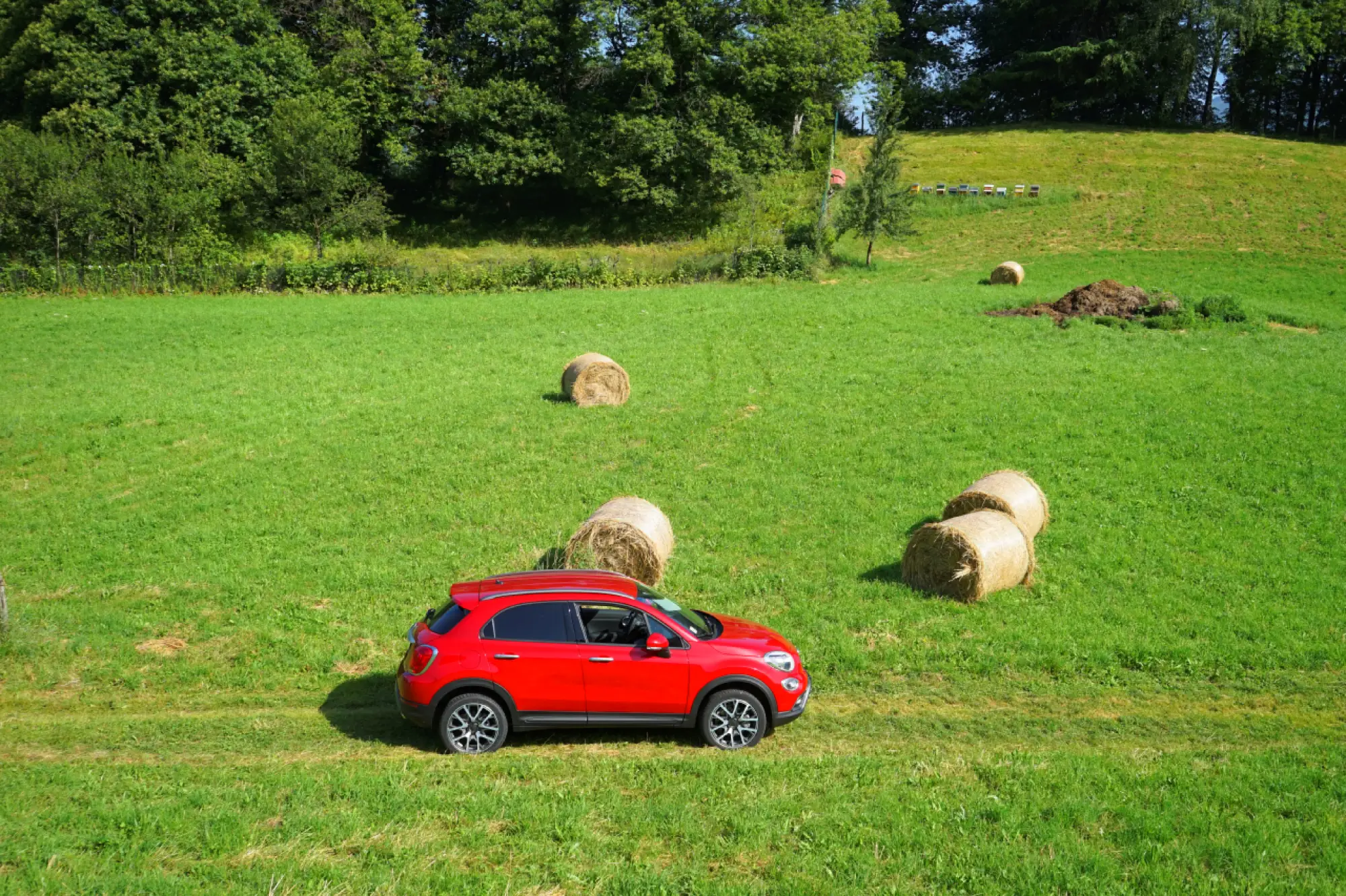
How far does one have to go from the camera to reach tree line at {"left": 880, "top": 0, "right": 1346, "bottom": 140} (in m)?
64.3

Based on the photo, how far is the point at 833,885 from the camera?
7.41 metres

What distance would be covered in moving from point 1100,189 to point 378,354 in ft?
135

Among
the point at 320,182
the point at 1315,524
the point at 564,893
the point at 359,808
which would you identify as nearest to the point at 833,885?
the point at 564,893

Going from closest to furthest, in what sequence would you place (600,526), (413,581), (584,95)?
(600,526) → (413,581) → (584,95)

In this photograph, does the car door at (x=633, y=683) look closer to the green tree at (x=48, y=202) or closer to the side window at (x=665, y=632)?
the side window at (x=665, y=632)

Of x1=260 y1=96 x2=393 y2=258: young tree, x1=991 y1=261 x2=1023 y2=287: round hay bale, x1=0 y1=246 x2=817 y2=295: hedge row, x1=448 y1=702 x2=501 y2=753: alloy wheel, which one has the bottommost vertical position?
x1=448 y1=702 x2=501 y2=753: alloy wheel

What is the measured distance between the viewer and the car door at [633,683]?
1045 centimetres

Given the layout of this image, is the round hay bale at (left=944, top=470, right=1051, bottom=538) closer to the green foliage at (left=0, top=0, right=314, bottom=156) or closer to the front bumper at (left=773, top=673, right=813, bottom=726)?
the front bumper at (left=773, top=673, right=813, bottom=726)

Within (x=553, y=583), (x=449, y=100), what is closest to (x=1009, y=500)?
(x=553, y=583)

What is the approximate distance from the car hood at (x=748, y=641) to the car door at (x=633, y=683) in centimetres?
46

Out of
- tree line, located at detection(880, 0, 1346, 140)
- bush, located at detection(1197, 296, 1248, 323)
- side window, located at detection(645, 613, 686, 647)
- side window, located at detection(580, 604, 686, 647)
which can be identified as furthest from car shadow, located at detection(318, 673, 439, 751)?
tree line, located at detection(880, 0, 1346, 140)

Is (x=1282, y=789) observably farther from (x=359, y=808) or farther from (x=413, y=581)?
(x=413, y=581)

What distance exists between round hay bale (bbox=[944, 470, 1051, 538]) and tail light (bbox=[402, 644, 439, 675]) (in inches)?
342

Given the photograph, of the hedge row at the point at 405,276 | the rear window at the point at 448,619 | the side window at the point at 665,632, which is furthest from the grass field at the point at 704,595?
the hedge row at the point at 405,276
